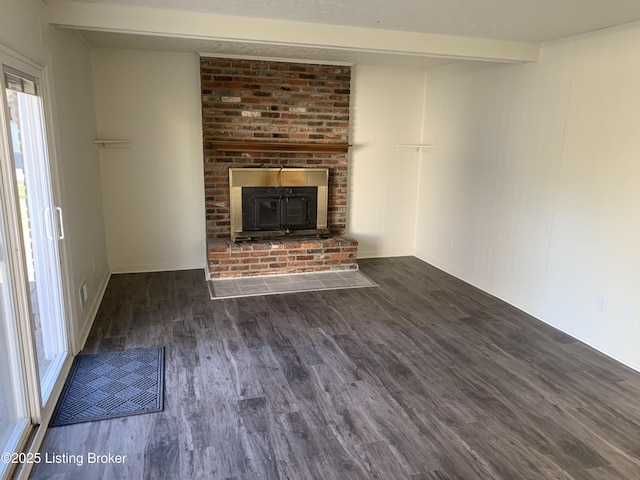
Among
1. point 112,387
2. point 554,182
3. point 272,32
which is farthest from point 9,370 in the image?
point 554,182

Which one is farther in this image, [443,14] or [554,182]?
[554,182]

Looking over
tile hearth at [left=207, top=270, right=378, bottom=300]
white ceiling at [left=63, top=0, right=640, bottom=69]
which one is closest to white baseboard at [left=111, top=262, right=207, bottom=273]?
tile hearth at [left=207, top=270, right=378, bottom=300]

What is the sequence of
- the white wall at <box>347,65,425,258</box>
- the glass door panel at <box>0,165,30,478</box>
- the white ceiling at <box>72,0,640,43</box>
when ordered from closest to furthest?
the glass door panel at <box>0,165,30,478</box>, the white ceiling at <box>72,0,640,43</box>, the white wall at <box>347,65,425,258</box>

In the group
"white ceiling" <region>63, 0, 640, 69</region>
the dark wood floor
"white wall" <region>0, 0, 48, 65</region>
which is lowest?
the dark wood floor

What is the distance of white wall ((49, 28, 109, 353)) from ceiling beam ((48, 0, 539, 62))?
11.2 inches

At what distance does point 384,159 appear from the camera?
5.96 metres

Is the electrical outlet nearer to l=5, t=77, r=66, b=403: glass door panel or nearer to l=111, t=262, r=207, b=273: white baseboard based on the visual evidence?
l=5, t=77, r=66, b=403: glass door panel

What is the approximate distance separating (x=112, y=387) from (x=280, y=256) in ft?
8.48

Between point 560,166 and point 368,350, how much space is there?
231 centimetres

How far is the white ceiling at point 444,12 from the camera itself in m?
2.86

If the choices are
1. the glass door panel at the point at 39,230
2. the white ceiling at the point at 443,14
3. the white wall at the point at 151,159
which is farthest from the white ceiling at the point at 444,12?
the white wall at the point at 151,159

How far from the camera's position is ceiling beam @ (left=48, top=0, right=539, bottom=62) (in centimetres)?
303

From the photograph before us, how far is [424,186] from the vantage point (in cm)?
603

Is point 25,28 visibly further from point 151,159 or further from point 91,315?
point 151,159
